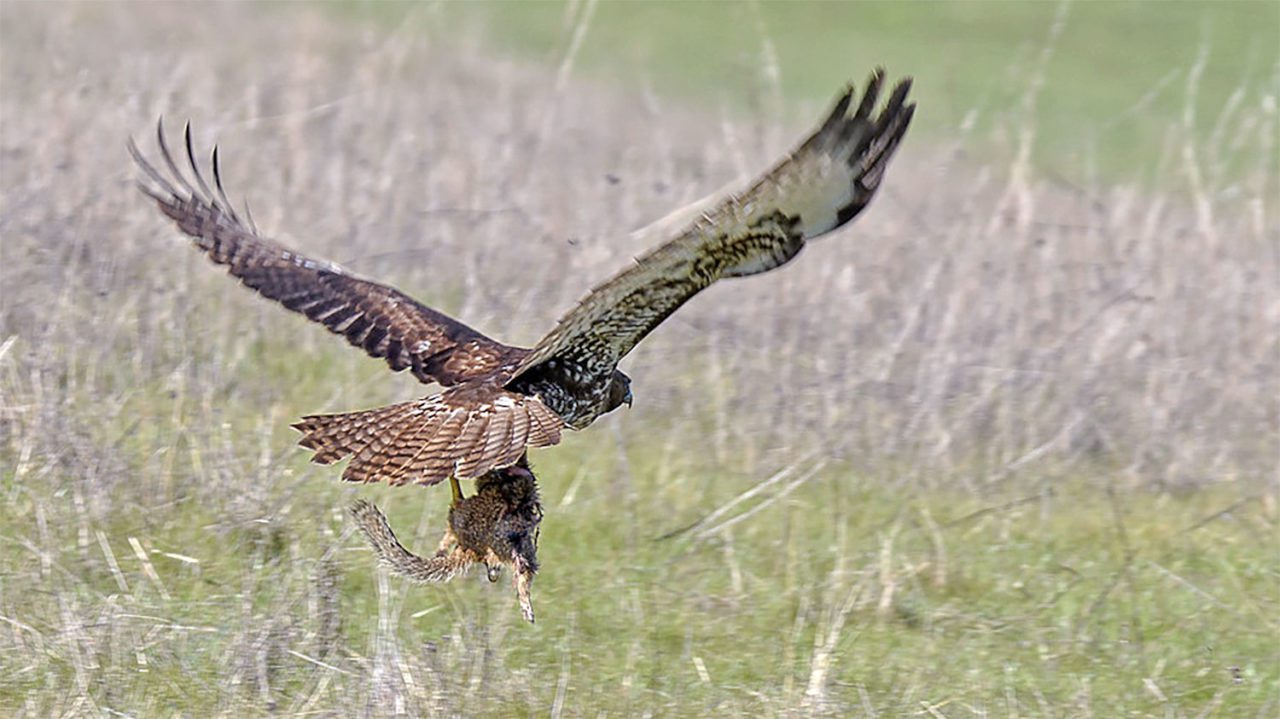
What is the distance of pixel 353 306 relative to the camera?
676 cm

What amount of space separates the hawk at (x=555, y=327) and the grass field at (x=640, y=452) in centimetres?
53

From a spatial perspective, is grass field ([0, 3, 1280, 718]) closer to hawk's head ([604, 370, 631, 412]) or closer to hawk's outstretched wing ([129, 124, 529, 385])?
hawk's outstretched wing ([129, 124, 529, 385])

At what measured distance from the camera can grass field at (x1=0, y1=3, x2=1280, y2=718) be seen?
237 inches

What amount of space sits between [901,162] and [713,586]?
779 cm

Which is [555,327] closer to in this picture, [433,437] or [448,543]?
[433,437]

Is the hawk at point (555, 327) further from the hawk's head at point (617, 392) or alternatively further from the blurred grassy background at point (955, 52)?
the blurred grassy background at point (955, 52)

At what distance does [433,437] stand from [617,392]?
1.05 meters

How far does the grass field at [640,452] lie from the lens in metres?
6.01

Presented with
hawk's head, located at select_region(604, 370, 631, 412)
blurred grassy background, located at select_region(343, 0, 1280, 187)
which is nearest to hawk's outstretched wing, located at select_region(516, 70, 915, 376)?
hawk's head, located at select_region(604, 370, 631, 412)

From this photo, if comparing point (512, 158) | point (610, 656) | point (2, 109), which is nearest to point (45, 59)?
point (2, 109)

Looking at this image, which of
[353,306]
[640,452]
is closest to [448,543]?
[353,306]

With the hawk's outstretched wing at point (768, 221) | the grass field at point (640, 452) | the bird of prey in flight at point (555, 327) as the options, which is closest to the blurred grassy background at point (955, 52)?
the grass field at point (640, 452)

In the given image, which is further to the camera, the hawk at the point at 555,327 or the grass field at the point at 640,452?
the grass field at the point at 640,452

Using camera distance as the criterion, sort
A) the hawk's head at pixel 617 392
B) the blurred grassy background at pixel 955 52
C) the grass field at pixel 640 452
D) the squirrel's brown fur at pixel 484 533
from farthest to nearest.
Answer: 1. the blurred grassy background at pixel 955 52
2. the hawk's head at pixel 617 392
3. the grass field at pixel 640 452
4. the squirrel's brown fur at pixel 484 533
